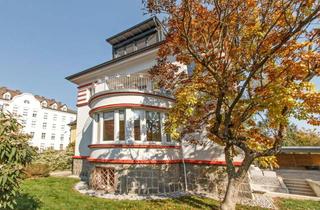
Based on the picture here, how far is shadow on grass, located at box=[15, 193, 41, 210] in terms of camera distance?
6517 mm

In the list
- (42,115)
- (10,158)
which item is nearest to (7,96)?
(42,115)

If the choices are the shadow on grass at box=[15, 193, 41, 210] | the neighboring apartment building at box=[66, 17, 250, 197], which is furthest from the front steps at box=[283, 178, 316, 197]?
the shadow on grass at box=[15, 193, 41, 210]

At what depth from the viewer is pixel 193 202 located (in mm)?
8031

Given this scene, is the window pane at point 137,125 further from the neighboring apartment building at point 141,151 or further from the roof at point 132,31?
the roof at point 132,31

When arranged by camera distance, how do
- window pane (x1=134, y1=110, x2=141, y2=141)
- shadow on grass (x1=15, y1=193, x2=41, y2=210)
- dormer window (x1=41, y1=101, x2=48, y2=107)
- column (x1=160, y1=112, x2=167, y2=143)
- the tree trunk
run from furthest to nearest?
dormer window (x1=41, y1=101, x2=48, y2=107) < column (x1=160, y1=112, x2=167, y2=143) < window pane (x1=134, y1=110, x2=141, y2=141) < the tree trunk < shadow on grass (x1=15, y1=193, x2=41, y2=210)

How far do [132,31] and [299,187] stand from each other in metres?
18.9

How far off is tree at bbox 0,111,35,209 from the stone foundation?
550cm

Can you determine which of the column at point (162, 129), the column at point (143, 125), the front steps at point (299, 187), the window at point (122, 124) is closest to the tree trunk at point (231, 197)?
the column at point (162, 129)

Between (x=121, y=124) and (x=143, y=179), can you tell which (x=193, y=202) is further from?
(x=121, y=124)

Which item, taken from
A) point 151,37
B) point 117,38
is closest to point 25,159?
point 151,37

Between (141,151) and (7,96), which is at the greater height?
(7,96)

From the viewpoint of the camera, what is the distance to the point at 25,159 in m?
4.70

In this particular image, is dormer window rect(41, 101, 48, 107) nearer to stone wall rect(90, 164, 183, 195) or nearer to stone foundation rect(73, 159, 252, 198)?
stone foundation rect(73, 159, 252, 198)

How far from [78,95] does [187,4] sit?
51.7 ft
